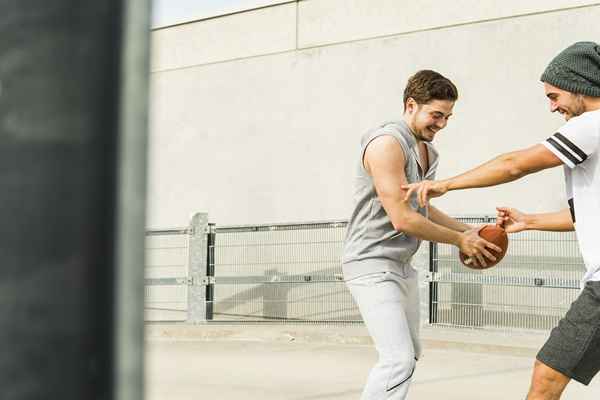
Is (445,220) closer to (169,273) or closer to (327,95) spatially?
(327,95)

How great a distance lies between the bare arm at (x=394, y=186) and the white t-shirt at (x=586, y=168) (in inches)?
24.6

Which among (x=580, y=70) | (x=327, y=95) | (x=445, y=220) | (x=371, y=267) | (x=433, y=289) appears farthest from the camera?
(x=327, y=95)

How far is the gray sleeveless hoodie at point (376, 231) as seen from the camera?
421 cm

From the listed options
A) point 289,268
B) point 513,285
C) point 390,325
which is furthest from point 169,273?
point 390,325

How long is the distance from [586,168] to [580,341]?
62 centimetres

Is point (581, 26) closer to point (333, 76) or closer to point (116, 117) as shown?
point (333, 76)

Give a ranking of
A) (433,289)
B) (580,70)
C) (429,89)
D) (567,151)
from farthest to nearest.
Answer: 1. (433,289)
2. (429,89)
3. (580,70)
4. (567,151)

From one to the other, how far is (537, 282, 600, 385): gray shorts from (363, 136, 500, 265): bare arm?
66 centimetres

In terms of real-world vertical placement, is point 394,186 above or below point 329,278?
above

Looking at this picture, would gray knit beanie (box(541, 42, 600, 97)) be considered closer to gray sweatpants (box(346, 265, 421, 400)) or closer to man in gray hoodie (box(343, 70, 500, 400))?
man in gray hoodie (box(343, 70, 500, 400))

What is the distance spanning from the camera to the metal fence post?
13.4 m

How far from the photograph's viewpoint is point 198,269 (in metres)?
13.5

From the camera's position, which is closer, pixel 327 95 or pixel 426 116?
pixel 426 116

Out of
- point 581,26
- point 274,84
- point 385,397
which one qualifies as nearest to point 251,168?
point 274,84
